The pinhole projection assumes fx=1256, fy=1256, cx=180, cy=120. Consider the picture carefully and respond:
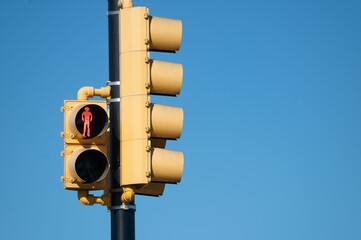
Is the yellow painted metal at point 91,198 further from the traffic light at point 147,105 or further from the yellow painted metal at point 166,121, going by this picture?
the yellow painted metal at point 166,121

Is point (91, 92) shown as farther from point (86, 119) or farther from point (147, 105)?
point (147, 105)

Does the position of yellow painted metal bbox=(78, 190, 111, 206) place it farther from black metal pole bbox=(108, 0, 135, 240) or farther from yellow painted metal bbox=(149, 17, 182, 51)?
yellow painted metal bbox=(149, 17, 182, 51)

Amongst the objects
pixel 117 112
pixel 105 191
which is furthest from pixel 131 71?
pixel 105 191

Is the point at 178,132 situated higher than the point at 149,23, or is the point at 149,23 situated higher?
the point at 149,23

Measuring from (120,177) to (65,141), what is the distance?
0.65m

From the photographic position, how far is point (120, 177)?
1198 centimetres

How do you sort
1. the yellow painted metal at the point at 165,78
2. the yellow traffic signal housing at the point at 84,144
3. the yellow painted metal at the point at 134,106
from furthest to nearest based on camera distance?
1. the yellow painted metal at the point at 165,78
2. the yellow painted metal at the point at 134,106
3. the yellow traffic signal housing at the point at 84,144

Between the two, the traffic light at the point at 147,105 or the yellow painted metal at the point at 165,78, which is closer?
the traffic light at the point at 147,105

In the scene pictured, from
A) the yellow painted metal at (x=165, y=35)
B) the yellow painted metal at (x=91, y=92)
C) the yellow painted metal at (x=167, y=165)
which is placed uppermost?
the yellow painted metal at (x=165, y=35)

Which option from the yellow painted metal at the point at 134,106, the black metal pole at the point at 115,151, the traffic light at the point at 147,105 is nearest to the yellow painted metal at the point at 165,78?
the traffic light at the point at 147,105

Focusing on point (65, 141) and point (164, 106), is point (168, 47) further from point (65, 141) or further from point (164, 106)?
point (65, 141)

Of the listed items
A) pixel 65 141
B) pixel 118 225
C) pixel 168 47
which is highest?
pixel 168 47

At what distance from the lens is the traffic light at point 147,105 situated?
11.8 meters

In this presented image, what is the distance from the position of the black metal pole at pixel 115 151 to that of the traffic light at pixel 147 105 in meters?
0.10
